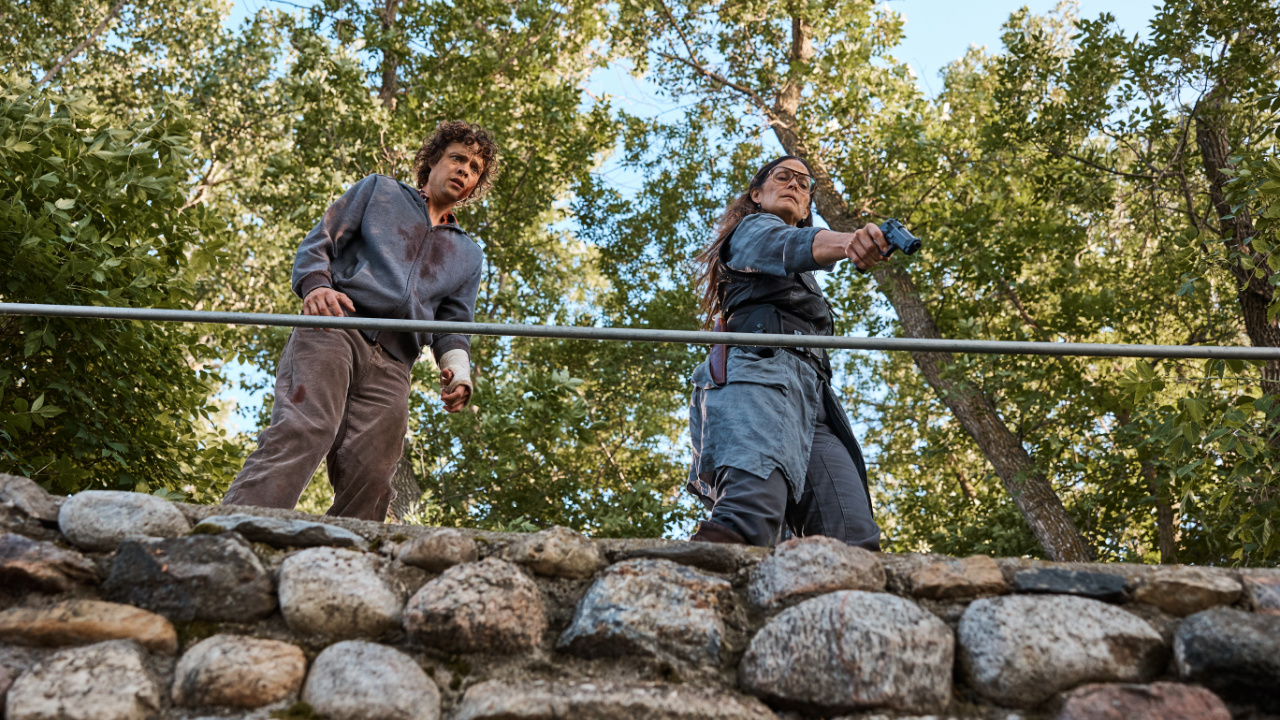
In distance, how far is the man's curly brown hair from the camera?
10.8 ft

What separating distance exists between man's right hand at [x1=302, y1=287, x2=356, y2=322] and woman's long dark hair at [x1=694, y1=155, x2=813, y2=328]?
1033 mm

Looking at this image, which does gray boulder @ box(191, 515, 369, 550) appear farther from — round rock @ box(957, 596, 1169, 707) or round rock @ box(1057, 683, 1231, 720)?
round rock @ box(1057, 683, 1231, 720)

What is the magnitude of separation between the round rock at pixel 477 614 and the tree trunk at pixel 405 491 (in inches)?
235

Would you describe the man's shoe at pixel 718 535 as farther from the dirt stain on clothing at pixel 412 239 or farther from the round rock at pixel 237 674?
the dirt stain on clothing at pixel 412 239

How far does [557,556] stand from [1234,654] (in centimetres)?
117

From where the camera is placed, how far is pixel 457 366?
3.02 metres

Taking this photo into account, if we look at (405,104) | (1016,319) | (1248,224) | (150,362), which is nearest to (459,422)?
(405,104)

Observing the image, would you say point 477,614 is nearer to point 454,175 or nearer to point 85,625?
point 85,625

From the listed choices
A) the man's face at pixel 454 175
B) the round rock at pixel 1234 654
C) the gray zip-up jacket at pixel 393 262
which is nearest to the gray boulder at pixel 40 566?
the gray zip-up jacket at pixel 393 262

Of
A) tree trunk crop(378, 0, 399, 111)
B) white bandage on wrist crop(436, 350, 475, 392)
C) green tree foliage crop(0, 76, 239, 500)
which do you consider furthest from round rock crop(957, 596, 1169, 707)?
tree trunk crop(378, 0, 399, 111)

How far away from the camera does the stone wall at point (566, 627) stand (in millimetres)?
1650

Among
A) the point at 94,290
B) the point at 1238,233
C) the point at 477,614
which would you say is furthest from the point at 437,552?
the point at 1238,233

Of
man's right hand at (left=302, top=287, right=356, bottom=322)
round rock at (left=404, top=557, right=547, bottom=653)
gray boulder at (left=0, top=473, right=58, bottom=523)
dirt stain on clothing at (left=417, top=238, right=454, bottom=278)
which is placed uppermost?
dirt stain on clothing at (left=417, top=238, right=454, bottom=278)

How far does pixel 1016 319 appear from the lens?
8.66 metres
